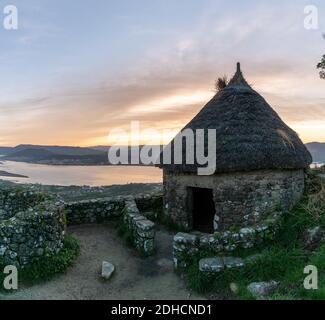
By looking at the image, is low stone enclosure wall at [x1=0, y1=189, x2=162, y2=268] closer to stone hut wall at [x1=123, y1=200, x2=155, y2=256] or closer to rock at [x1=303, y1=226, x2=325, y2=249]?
stone hut wall at [x1=123, y1=200, x2=155, y2=256]

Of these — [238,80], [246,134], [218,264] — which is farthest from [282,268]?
[238,80]

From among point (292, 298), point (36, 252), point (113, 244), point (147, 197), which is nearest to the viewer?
point (292, 298)

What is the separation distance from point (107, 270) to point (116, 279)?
0.98ft

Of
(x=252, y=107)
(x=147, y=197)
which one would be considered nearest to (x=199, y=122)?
(x=252, y=107)

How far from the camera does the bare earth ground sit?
672 centimetres

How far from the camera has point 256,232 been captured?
24.9ft

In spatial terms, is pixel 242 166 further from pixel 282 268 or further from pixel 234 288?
pixel 234 288

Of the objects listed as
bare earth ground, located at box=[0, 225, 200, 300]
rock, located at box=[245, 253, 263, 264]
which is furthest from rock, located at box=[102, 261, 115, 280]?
rock, located at box=[245, 253, 263, 264]

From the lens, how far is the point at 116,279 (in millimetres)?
7465

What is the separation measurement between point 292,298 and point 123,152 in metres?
6.93

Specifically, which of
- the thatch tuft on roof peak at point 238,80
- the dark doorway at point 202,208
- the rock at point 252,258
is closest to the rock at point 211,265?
the rock at point 252,258

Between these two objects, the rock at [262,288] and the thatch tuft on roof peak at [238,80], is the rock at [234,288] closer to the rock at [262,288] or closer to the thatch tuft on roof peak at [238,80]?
the rock at [262,288]

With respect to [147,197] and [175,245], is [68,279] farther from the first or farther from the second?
[147,197]

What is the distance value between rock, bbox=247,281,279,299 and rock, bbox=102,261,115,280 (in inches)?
118
